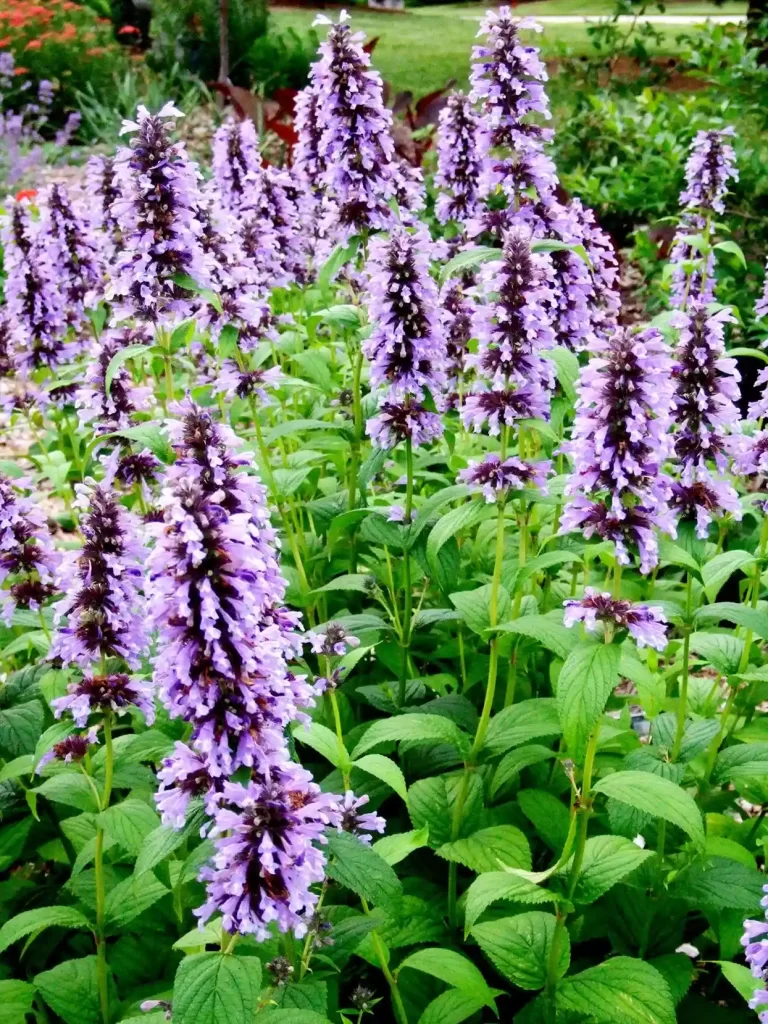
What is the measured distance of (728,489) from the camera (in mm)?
3195

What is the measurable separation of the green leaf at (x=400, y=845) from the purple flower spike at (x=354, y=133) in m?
2.63

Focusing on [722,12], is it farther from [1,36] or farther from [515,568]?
[515,568]

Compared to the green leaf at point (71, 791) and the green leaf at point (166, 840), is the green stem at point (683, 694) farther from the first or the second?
the green leaf at point (71, 791)

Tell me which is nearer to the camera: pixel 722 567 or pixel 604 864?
pixel 604 864

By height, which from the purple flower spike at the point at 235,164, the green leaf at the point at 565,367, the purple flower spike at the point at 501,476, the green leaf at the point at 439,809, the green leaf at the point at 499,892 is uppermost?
the purple flower spike at the point at 235,164

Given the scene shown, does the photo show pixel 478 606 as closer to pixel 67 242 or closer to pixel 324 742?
Result: pixel 324 742

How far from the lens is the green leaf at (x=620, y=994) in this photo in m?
2.72

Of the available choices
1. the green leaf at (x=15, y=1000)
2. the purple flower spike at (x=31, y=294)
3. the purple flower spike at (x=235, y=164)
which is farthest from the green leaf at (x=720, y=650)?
the purple flower spike at (x=235, y=164)

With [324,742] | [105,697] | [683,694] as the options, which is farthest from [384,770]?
[683,694]

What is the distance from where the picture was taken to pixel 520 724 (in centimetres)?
342

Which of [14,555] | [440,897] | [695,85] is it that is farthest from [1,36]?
[440,897]

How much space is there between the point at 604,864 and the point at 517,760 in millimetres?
616

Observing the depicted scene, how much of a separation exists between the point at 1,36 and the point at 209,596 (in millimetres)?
21149

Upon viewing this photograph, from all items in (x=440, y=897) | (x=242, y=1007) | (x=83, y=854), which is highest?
(x=242, y=1007)
